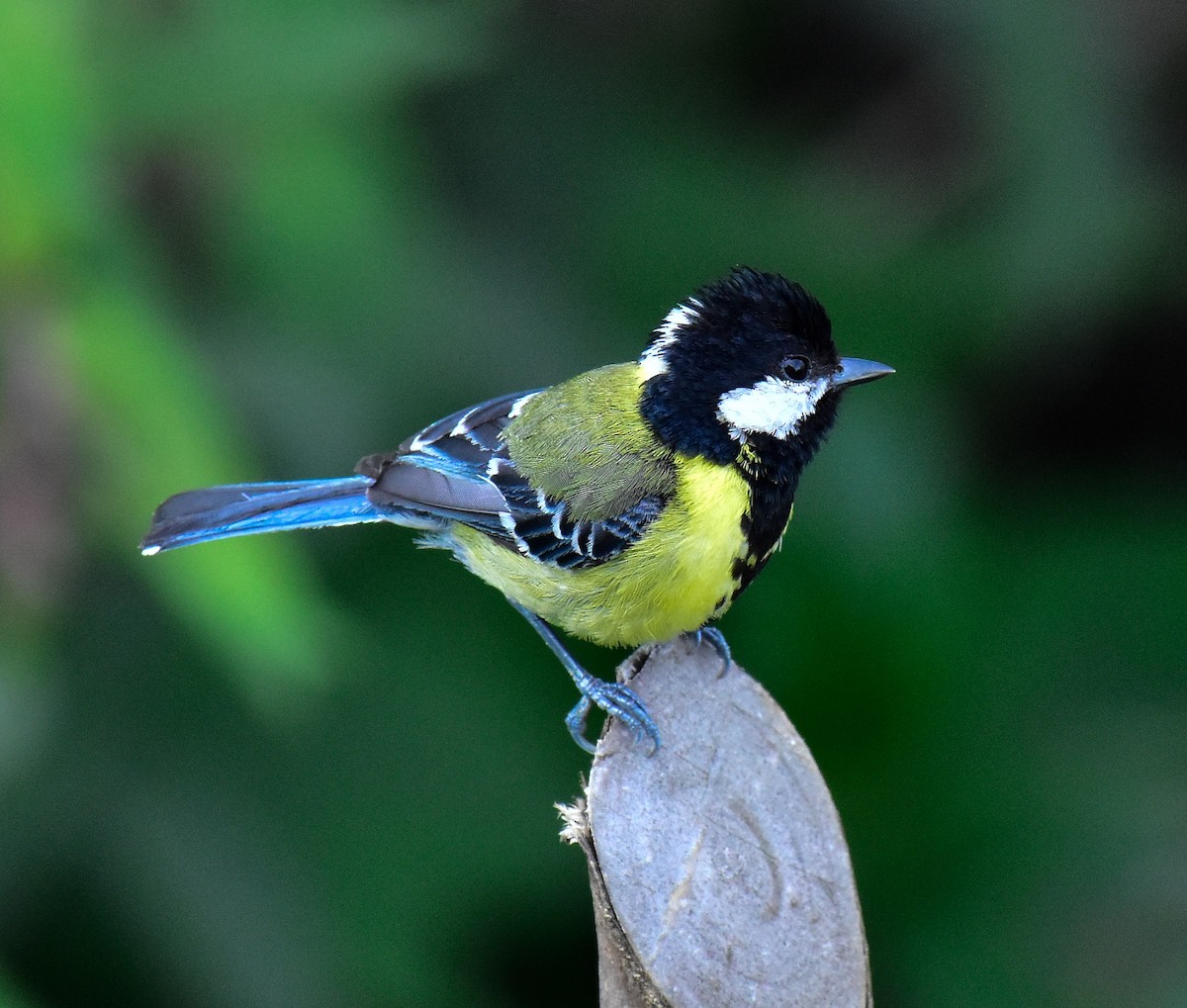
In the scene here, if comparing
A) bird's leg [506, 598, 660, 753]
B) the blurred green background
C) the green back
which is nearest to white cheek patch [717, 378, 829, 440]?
the green back

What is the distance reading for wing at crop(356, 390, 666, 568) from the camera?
9.00 feet

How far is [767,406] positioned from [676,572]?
36 cm

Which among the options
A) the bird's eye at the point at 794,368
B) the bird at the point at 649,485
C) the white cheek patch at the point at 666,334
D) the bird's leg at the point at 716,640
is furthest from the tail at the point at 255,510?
the bird's eye at the point at 794,368

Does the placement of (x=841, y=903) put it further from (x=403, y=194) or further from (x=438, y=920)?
(x=403, y=194)

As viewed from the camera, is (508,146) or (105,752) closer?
(105,752)

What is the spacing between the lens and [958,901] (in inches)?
129

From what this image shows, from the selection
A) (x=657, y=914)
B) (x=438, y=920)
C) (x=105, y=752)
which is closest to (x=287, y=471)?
(x=105, y=752)

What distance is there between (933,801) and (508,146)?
2.11 meters

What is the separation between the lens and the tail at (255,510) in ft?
8.77

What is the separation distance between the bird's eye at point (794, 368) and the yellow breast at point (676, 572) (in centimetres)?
20

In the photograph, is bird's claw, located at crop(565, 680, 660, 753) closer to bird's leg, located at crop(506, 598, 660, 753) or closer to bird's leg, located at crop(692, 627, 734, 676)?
bird's leg, located at crop(506, 598, 660, 753)

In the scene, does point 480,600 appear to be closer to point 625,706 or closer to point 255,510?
point 255,510

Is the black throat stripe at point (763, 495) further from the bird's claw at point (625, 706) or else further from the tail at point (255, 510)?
the tail at point (255, 510)

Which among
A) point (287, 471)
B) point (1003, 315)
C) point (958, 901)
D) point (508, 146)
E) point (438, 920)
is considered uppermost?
point (508, 146)
